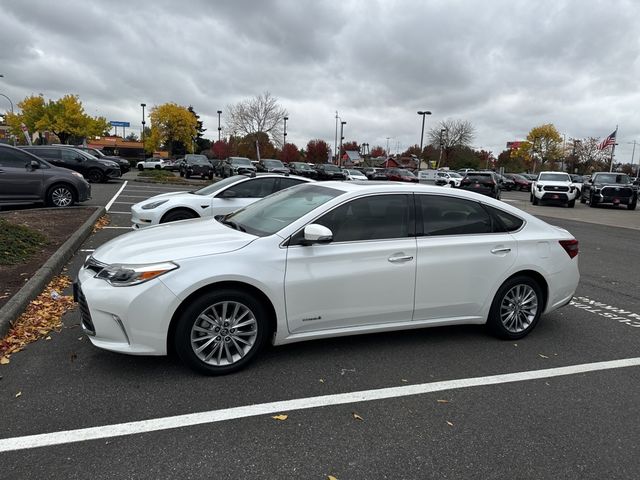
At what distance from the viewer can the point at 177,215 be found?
28.7 feet

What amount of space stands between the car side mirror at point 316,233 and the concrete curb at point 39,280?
110 inches

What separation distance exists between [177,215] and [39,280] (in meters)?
3.43

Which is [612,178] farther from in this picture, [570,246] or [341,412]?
[341,412]

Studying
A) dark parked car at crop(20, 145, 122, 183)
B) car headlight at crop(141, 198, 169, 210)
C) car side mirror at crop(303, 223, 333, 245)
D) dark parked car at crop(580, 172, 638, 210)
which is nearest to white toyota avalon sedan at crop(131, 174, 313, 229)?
car headlight at crop(141, 198, 169, 210)

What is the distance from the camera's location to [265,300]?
3807mm

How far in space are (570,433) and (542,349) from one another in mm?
1541

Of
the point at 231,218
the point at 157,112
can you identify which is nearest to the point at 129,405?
the point at 231,218

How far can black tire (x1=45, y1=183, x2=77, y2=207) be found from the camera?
1226cm

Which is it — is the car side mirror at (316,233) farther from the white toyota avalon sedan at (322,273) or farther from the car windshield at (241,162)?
the car windshield at (241,162)

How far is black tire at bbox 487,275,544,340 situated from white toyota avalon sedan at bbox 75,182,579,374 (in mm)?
12

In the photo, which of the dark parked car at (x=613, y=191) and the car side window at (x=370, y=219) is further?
the dark parked car at (x=613, y=191)

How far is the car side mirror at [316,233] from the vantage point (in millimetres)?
3773

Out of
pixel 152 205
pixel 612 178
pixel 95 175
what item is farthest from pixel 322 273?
pixel 612 178

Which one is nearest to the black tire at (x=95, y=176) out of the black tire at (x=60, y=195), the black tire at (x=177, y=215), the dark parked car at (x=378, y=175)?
the black tire at (x=60, y=195)
